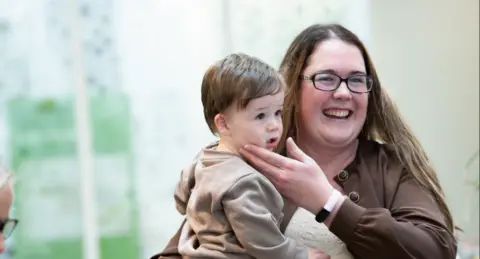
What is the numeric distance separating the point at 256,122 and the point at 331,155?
1.49ft

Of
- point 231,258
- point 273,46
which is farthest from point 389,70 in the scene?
point 231,258

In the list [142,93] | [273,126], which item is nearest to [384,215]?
[273,126]

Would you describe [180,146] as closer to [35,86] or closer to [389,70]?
[35,86]

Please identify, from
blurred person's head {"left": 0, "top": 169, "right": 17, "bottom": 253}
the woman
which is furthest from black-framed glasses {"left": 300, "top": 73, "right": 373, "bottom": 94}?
blurred person's head {"left": 0, "top": 169, "right": 17, "bottom": 253}

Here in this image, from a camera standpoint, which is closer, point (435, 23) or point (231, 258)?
point (231, 258)

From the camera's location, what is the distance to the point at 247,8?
3.33 meters

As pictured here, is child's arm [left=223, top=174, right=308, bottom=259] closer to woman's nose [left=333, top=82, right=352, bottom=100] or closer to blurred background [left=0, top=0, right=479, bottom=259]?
woman's nose [left=333, top=82, right=352, bottom=100]

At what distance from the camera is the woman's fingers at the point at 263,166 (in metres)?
1.36

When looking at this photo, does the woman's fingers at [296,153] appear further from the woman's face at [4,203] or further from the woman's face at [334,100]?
the woman's face at [4,203]

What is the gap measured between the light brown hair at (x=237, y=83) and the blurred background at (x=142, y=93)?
2018mm

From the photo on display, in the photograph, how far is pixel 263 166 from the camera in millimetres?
1389

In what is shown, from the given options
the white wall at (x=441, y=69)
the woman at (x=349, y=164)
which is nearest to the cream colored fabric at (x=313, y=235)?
the woman at (x=349, y=164)

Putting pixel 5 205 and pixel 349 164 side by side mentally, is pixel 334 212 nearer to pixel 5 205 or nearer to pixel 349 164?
pixel 349 164

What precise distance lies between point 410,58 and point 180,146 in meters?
1.41
